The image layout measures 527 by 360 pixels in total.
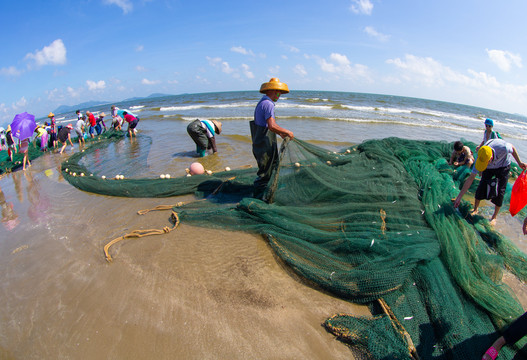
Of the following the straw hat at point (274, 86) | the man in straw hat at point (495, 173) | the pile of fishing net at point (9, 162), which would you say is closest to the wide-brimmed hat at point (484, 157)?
the man in straw hat at point (495, 173)

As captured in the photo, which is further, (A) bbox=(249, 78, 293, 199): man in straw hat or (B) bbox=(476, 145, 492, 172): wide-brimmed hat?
(A) bbox=(249, 78, 293, 199): man in straw hat

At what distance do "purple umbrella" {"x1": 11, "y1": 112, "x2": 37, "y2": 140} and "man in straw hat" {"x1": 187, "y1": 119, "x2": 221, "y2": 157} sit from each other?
4548 millimetres

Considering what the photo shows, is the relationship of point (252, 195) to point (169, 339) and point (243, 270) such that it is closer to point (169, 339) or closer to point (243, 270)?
point (243, 270)

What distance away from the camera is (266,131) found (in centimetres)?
414

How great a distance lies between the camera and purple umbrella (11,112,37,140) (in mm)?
7418

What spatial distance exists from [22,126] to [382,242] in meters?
9.56

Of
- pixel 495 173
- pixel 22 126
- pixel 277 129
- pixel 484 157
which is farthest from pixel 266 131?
pixel 22 126

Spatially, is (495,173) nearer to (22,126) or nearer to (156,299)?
(156,299)

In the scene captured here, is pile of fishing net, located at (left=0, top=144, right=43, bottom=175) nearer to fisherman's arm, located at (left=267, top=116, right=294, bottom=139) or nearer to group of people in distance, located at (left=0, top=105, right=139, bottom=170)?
group of people in distance, located at (left=0, top=105, right=139, bottom=170)

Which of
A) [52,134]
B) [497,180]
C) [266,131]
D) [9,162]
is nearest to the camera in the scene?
[497,180]

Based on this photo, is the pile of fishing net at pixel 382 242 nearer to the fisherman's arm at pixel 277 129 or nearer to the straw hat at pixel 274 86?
the fisherman's arm at pixel 277 129

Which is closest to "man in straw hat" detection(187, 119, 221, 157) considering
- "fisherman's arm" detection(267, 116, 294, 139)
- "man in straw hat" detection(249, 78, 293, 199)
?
"man in straw hat" detection(249, 78, 293, 199)

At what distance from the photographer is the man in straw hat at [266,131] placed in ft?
13.0

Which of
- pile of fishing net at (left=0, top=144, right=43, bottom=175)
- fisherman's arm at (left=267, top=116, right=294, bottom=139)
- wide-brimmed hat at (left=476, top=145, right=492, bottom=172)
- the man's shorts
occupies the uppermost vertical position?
fisherman's arm at (left=267, top=116, right=294, bottom=139)
